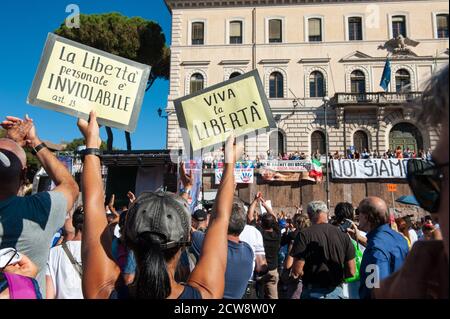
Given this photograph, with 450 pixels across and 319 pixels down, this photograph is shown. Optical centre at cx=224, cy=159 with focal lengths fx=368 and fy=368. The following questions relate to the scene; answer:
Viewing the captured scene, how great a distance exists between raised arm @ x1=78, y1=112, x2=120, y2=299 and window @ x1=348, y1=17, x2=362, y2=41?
27.0m

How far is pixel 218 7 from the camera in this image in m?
26.7

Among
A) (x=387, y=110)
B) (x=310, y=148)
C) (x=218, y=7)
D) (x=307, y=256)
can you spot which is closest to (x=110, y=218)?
(x=307, y=256)

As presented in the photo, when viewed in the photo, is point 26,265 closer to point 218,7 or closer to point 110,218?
point 110,218

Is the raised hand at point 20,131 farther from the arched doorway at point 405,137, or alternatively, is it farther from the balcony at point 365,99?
the arched doorway at point 405,137

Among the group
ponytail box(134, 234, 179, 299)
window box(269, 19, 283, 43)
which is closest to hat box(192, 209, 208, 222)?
ponytail box(134, 234, 179, 299)

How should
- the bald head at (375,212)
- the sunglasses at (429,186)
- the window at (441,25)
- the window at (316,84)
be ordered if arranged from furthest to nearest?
the window at (316,84) < the window at (441,25) < the bald head at (375,212) < the sunglasses at (429,186)

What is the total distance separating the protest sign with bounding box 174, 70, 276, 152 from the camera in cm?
345

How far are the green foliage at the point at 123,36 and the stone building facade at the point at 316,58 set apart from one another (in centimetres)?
320

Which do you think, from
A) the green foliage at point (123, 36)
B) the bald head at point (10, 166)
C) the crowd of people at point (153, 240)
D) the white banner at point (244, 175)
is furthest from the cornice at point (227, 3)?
the bald head at point (10, 166)

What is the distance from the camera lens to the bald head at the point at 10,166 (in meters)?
2.01

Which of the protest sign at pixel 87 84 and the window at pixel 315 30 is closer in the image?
the protest sign at pixel 87 84

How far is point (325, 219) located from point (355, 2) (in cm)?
2580

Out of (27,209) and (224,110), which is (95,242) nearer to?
(27,209)

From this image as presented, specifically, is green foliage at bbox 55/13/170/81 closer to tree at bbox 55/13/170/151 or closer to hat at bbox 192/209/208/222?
tree at bbox 55/13/170/151
